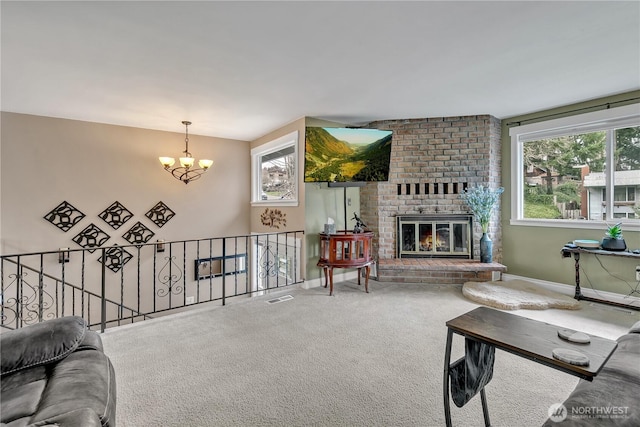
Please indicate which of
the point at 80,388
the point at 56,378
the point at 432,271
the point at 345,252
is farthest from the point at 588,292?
the point at 56,378

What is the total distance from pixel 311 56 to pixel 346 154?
1.62 m

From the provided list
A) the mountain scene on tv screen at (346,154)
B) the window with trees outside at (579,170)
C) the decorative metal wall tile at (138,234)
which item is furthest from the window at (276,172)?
the window with trees outside at (579,170)

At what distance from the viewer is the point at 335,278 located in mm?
4348

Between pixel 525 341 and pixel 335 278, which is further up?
pixel 525 341

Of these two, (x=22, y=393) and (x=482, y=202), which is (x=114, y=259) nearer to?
(x=22, y=393)

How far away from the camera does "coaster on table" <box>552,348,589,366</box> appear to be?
107cm

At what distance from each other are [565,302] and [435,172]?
215cm

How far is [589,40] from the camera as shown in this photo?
2195 mm

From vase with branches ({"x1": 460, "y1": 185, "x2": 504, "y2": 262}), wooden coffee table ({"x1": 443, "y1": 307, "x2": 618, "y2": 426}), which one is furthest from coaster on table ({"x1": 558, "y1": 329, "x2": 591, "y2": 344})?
vase with branches ({"x1": 460, "y1": 185, "x2": 504, "y2": 262})

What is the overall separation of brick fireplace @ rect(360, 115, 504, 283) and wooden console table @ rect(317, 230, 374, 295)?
0.40 m

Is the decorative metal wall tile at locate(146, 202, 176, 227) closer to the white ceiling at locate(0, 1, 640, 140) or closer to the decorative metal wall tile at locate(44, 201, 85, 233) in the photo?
the decorative metal wall tile at locate(44, 201, 85, 233)

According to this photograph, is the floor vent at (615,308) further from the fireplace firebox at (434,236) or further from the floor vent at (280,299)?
the floor vent at (280,299)

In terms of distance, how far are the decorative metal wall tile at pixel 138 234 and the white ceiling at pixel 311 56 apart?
173 cm

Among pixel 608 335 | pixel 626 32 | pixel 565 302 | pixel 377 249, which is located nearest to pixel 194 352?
pixel 377 249
